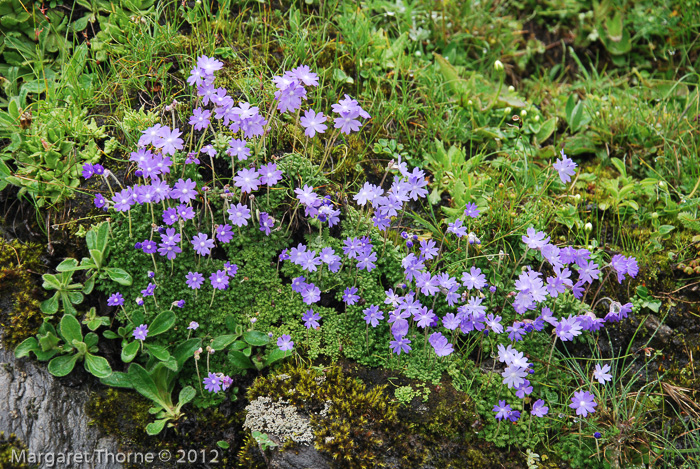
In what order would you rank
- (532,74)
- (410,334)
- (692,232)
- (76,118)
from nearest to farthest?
1. (410,334)
2. (76,118)
3. (692,232)
4. (532,74)

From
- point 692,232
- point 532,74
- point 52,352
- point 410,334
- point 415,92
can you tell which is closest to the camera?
point 52,352

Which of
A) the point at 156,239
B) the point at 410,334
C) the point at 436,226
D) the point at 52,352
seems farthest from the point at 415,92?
the point at 52,352

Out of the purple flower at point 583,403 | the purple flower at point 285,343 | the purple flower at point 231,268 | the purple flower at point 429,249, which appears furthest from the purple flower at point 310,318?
the purple flower at point 583,403

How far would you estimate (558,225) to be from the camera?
3.58 m

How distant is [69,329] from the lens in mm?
2789

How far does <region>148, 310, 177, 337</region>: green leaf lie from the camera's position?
288 centimetres

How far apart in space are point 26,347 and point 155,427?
32.5 inches

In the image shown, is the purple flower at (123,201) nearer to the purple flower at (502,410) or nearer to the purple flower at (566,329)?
the purple flower at (502,410)

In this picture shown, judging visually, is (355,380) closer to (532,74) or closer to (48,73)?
(48,73)

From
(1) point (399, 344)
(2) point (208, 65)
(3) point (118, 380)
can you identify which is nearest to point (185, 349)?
(3) point (118, 380)

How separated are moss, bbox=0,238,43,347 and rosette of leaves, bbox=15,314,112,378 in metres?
0.11

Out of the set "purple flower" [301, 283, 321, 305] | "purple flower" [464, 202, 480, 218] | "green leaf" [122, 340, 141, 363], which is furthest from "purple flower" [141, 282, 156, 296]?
"purple flower" [464, 202, 480, 218]

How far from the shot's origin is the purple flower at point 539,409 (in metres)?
2.73

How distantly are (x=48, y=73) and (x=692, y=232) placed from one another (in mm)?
4637
